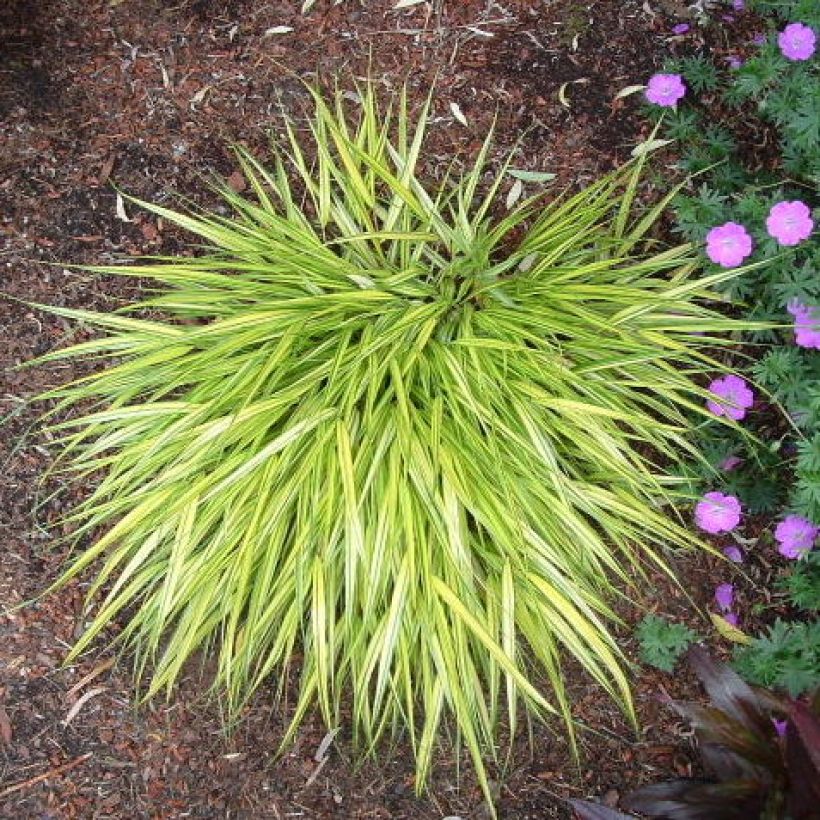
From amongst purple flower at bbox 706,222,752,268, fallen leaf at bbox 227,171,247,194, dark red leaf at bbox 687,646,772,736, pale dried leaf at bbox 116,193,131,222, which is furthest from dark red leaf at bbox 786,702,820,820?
pale dried leaf at bbox 116,193,131,222

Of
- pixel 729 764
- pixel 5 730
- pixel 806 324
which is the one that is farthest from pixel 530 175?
pixel 5 730

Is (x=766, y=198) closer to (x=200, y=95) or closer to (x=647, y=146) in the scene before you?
(x=647, y=146)

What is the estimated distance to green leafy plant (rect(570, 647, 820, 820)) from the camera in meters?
1.92

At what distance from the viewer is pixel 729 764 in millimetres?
1971

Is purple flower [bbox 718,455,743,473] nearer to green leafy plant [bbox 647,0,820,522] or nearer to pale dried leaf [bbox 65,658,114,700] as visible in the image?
green leafy plant [bbox 647,0,820,522]

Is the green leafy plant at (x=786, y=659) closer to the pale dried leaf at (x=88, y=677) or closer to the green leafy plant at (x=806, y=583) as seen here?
the green leafy plant at (x=806, y=583)

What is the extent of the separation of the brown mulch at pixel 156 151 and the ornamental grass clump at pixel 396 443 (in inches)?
9.3

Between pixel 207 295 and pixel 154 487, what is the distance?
0.46 meters

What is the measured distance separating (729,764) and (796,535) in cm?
57

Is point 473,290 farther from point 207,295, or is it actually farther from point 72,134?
point 72,134

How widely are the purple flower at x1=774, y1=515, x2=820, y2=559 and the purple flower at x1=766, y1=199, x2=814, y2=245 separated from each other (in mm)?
641

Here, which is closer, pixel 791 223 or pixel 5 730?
pixel 791 223

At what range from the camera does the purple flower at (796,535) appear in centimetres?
223

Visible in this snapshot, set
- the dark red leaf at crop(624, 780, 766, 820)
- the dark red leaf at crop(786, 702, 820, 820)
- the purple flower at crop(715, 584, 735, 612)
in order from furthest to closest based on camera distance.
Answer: the purple flower at crop(715, 584, 735, 612) → the dark red leaf at crop(624, 780, 766, 820) → the dark red leaf at crop(786, 702, 820, 820)
